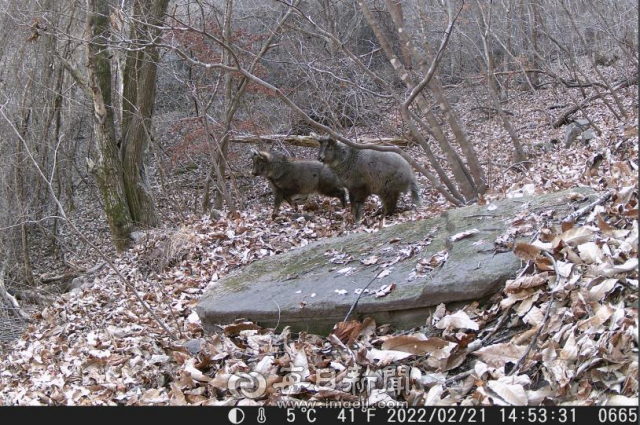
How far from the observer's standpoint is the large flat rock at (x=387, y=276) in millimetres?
5117

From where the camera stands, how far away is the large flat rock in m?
5.12

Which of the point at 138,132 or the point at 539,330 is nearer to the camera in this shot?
the point at 539,330

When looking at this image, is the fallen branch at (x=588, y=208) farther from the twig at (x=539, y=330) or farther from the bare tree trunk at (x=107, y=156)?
the bare tree trunk at (x=107, y=156)

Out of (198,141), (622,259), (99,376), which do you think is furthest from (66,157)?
(622,259)

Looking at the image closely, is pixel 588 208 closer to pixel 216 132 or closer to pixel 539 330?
pixel 539 330

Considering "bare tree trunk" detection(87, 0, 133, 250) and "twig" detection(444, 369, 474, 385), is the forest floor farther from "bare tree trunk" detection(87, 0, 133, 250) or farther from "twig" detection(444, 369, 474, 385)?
"bare tree trunk" detection(87, 0, 133, 250)

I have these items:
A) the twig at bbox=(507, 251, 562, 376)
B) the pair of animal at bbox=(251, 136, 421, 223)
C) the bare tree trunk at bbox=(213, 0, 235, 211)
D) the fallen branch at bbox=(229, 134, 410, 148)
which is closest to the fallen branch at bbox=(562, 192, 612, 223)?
the twig at bbox=(507, 251, 562, 376)

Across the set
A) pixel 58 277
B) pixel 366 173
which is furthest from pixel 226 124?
pixel 58 277

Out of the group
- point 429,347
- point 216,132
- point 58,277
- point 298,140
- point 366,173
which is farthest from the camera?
point 298,140

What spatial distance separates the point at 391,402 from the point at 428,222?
323 centimetres

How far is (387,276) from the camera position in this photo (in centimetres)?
578

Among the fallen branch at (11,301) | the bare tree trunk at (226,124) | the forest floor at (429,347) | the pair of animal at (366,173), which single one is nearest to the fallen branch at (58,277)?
the fallen branch at (11,301)

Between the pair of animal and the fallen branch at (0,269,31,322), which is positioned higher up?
the pair of animal

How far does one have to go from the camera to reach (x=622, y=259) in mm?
4379
